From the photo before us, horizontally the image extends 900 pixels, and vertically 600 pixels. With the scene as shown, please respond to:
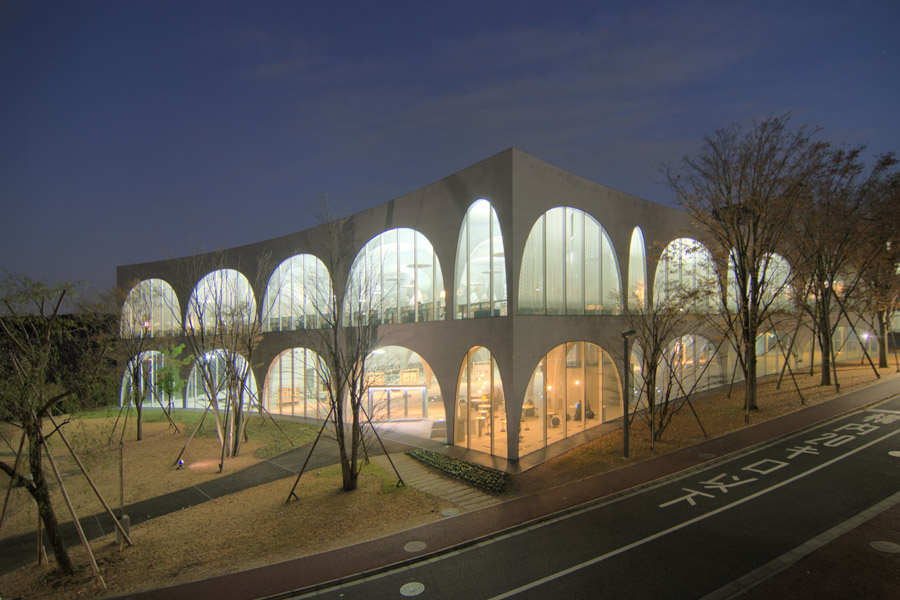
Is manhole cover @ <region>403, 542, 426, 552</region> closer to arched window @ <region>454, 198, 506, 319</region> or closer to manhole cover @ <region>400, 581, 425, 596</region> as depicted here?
manhole cover @ <region>400, 581, 425, 596</region>

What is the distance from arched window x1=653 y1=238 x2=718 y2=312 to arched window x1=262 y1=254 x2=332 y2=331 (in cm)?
1744

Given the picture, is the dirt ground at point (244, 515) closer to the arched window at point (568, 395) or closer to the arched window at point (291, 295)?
the arched window at point (568, 395)

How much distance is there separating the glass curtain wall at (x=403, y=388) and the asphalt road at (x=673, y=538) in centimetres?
1274

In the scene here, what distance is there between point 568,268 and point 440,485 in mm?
9145

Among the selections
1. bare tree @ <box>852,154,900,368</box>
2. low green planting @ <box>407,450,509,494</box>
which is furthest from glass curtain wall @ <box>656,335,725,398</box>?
low green planting @ <box>407,450,509,494</box>

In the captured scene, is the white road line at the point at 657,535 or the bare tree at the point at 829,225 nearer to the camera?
the white road line at the point at 657,535

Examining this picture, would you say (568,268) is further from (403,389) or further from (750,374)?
(403,389)

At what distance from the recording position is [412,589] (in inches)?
293

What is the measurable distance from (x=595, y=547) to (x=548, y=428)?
7532 mm

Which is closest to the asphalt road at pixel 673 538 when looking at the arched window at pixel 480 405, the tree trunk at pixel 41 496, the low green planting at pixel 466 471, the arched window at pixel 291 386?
the low green planting at pixel 466 471

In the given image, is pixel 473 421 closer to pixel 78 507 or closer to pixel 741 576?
pixel 741 576

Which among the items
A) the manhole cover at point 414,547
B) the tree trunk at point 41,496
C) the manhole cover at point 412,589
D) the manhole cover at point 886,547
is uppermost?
the tree trunk at point 41,496

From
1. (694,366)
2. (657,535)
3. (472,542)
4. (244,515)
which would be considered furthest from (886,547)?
(694,366)

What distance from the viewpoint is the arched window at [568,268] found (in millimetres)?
15469
